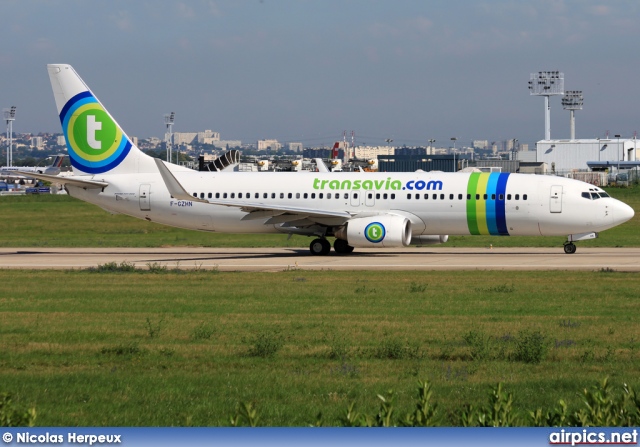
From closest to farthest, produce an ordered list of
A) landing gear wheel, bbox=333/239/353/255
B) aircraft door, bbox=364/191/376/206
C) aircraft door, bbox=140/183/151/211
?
1. aircraft door, bbox=364/191/376/206
2. landing gear wheel, bbox=333/239/353/255
3. aircraft door, bbox=140/183/151/211

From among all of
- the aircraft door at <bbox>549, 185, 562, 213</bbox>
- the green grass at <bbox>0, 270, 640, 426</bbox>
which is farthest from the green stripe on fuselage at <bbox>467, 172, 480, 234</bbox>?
the green grass at <bbox>0, 270, 640, 426</bbox>

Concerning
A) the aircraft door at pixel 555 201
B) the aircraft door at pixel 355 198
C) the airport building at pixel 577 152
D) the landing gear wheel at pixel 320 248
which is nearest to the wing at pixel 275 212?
the aircraft door at pixel 355 198

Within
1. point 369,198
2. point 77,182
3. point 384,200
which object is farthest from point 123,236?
point 384,200

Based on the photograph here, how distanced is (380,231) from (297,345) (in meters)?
22.0

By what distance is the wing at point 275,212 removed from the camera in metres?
40.1

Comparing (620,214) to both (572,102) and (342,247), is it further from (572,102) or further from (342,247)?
(572,102)

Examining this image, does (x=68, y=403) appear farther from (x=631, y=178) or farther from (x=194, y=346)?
(x=631, y=178)

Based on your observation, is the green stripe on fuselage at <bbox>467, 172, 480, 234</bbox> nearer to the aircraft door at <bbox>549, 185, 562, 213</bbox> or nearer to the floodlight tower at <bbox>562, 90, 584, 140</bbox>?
the aircraft door at <bbox>549, 185, 562, 213</bbox>

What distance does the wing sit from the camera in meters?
40.1

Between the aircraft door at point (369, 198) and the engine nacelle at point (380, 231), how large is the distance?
1.38 metres

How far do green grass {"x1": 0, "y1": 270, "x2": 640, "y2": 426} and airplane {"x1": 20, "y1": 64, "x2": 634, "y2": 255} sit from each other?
10779 mm

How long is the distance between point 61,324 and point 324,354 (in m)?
6.57

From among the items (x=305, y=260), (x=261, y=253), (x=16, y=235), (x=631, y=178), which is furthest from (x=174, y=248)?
(x=631, y=178)

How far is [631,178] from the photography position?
135750 millimetres
